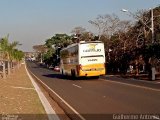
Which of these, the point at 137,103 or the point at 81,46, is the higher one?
the point at 81,46

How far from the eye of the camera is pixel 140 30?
6050 centimetres

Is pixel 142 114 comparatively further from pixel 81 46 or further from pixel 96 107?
pixel 81 46

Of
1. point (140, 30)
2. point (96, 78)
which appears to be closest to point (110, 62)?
point (140, 30)

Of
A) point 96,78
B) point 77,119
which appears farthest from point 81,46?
point 77,119

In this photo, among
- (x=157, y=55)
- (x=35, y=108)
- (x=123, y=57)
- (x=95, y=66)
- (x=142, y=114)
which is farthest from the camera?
(x=123, y=57)

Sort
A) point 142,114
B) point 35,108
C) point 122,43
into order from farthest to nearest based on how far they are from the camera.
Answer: point 122,43 < point 35,108 < point 142,114

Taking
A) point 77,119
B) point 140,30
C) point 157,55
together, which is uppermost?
point 140,30

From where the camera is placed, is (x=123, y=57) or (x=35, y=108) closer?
(x=35, y=108)

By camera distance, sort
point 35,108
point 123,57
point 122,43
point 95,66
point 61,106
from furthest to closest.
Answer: point 122,43 < point 123,57 < point 95,66 < point 61,106 < point 35,108

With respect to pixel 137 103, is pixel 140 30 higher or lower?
higher

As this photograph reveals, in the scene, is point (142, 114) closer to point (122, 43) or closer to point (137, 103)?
point (137, 103)

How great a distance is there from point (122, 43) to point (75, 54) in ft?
79.9

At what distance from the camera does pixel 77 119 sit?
45.6ft

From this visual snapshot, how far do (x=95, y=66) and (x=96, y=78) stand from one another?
3.70m
